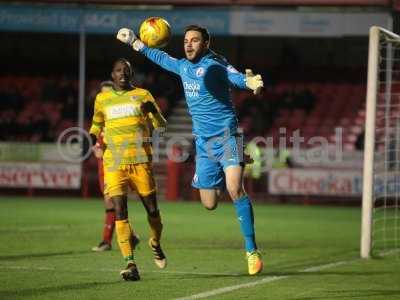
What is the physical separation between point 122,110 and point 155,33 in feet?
2.83

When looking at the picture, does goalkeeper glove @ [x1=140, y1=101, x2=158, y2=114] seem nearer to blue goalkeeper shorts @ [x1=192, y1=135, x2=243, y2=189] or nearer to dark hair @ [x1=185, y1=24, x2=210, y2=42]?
blue goalkeeper shorts @ [x1=192, y1=135, x2=243, y2=189]

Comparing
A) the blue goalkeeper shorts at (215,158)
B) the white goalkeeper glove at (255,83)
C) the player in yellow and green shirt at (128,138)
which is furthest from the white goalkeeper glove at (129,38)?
the white goalkeeper glove at (255,83)

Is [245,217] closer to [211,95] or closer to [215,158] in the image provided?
[215,158]

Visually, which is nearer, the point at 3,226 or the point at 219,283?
the point at 219,283

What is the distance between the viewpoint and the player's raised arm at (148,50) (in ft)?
32.5

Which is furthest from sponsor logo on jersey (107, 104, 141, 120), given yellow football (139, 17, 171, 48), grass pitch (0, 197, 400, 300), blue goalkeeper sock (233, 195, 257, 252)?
grass pitch (0, 197, 400, 300)

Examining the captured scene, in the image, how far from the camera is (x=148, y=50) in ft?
33.0

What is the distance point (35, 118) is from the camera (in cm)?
2845

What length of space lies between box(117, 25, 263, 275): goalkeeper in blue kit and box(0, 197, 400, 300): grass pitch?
0.72 meters

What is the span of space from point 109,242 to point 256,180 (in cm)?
1203

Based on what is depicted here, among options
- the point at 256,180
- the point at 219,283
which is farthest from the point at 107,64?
the point at 219,283

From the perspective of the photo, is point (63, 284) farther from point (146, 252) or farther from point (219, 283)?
point (146, 252)

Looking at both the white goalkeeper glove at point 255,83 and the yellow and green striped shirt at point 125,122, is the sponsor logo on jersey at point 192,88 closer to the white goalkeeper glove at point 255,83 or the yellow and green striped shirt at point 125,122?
the yellow and green striped shirt at point 125,122

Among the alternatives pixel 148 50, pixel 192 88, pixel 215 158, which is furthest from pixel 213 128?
pixel 148 50
